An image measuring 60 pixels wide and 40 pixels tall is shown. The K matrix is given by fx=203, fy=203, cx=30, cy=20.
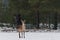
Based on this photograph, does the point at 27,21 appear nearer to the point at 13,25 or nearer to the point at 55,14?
the point at 13,25

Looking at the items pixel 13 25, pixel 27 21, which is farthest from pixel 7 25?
pixel 27 21

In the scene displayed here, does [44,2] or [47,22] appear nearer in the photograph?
[44,2]

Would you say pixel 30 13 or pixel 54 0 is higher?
pixel 54 0

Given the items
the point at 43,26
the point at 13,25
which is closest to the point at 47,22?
the point at 43,26

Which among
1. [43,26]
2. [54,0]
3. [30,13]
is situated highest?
[54,0]

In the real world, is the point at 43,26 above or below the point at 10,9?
below

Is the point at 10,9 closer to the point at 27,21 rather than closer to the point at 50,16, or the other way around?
the point at 27,21

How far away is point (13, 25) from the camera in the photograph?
17.5 m

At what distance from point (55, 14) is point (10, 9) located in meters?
3.75

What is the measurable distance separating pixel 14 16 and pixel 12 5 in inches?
49.1

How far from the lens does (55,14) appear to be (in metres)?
16.9

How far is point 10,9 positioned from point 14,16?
2.83ft

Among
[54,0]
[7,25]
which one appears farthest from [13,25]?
[54,0]

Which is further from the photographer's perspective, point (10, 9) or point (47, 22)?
point (47, 22)
